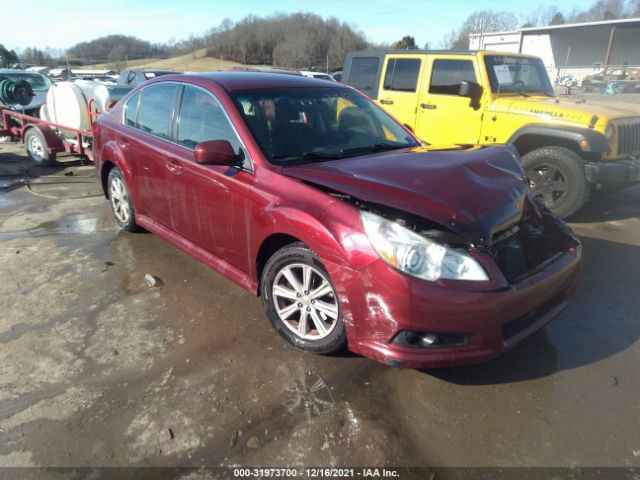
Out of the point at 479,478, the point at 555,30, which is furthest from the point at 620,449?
the point at 555,30

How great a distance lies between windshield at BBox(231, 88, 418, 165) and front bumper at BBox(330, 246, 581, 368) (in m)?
1.10

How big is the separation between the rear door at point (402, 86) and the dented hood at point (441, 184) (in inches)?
149

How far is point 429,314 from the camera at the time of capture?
2.32 meters

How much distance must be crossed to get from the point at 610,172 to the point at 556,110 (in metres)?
0.99

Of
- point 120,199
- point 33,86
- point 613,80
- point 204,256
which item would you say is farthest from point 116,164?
point 613,80

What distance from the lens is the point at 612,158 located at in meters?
5.60

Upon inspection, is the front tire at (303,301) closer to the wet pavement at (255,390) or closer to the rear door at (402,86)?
the wet pavement at (255,390)

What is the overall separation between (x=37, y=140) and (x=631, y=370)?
385 inches

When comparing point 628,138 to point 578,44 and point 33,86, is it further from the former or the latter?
point 578,44

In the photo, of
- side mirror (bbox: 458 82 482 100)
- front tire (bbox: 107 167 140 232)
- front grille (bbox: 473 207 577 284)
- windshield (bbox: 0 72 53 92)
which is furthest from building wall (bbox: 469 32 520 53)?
front grille (bbox: 473 207 577 284)

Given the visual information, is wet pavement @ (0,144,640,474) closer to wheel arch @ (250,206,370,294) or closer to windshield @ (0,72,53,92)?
wheel arch @ (250,206,370,294)

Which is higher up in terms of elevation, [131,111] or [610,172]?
[131,111]

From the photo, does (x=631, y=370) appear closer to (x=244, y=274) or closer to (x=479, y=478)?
(x=479, y=478)

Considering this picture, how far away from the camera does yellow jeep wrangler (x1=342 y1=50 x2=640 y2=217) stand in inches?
218
